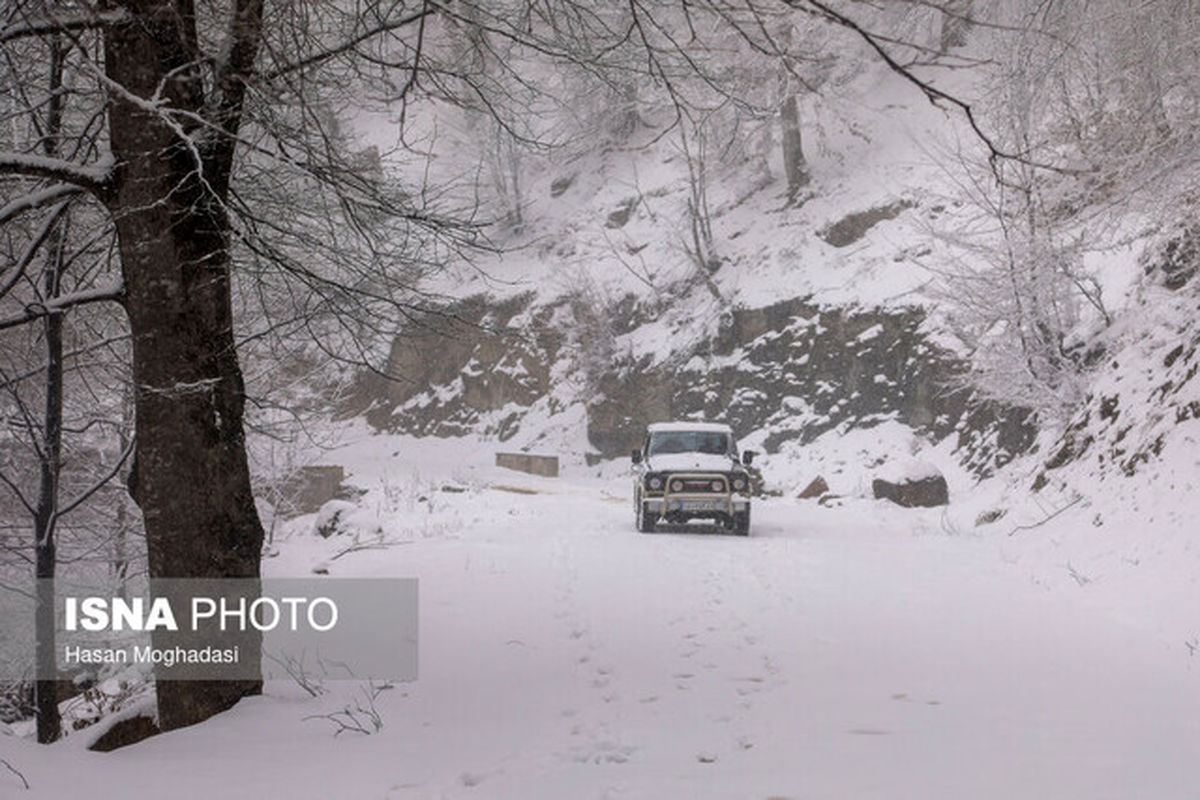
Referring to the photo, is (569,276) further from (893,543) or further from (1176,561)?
(1176,561)

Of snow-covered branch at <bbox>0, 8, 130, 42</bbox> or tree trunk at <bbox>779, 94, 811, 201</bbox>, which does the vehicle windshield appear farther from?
tree trunk at <bbox>779, 94, 811, 201</bbox>

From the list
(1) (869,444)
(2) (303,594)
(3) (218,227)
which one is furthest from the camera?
(1) (869,444)

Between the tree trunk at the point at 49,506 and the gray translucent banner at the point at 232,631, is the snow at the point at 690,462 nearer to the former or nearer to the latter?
the gray translucent banner at the point at 232,631

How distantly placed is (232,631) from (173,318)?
5.55 ft

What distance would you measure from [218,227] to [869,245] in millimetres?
27367

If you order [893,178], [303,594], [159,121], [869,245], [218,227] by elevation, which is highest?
[893,178]

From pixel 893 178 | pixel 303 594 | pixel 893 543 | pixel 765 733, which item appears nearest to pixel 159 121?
pixel 765 733

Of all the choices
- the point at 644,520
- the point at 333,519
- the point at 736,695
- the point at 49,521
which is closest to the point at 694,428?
the point at 644,520

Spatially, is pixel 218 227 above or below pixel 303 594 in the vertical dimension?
above

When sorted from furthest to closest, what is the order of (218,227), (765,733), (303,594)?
1. (303,594)
2. (218,227)
3. (765,733)

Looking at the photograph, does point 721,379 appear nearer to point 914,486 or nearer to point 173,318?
point 914,486

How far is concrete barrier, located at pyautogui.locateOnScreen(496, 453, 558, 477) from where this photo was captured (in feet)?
110

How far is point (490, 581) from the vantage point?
10.5 meters

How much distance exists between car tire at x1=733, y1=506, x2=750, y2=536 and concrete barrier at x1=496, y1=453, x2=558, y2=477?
17.8 m
